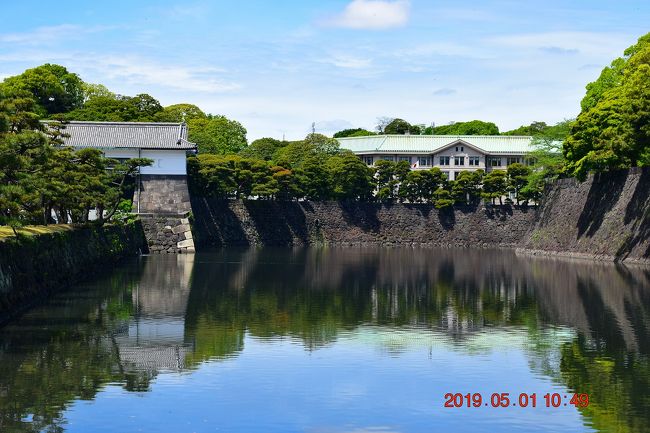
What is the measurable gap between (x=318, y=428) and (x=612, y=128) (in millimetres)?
32371

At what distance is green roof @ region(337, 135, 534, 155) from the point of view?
3344 inches

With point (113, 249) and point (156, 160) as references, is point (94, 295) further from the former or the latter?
point (156, 160)

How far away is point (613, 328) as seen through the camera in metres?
21.3

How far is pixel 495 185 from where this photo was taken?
223 feet

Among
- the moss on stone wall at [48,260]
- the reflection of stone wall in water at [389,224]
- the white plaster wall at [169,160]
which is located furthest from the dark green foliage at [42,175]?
the reflection of stone wall in water at [389,224]

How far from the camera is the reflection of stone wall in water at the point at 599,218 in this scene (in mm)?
40812

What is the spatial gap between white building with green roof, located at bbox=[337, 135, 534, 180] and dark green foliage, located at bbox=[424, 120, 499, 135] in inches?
884

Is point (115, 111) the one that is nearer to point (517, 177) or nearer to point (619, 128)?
point (517, 177)

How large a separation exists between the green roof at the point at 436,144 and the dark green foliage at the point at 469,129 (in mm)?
22378

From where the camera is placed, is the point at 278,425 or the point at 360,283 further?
the point at 360,283

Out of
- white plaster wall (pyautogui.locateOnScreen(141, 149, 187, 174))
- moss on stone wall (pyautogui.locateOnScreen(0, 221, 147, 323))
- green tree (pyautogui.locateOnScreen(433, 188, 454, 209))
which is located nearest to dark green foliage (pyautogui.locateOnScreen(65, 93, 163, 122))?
white plaster wall (pyautogui.locateOnScreen(141, 149, 187, 174))

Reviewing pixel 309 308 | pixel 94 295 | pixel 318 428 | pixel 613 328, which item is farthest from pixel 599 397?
pixel 94 295

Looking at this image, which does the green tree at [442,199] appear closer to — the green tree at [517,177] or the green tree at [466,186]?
the green tree at [466,186]

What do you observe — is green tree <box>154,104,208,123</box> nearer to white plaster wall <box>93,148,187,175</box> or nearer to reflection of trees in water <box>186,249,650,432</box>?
white plaster wall <box>93,148,187,175</box>
